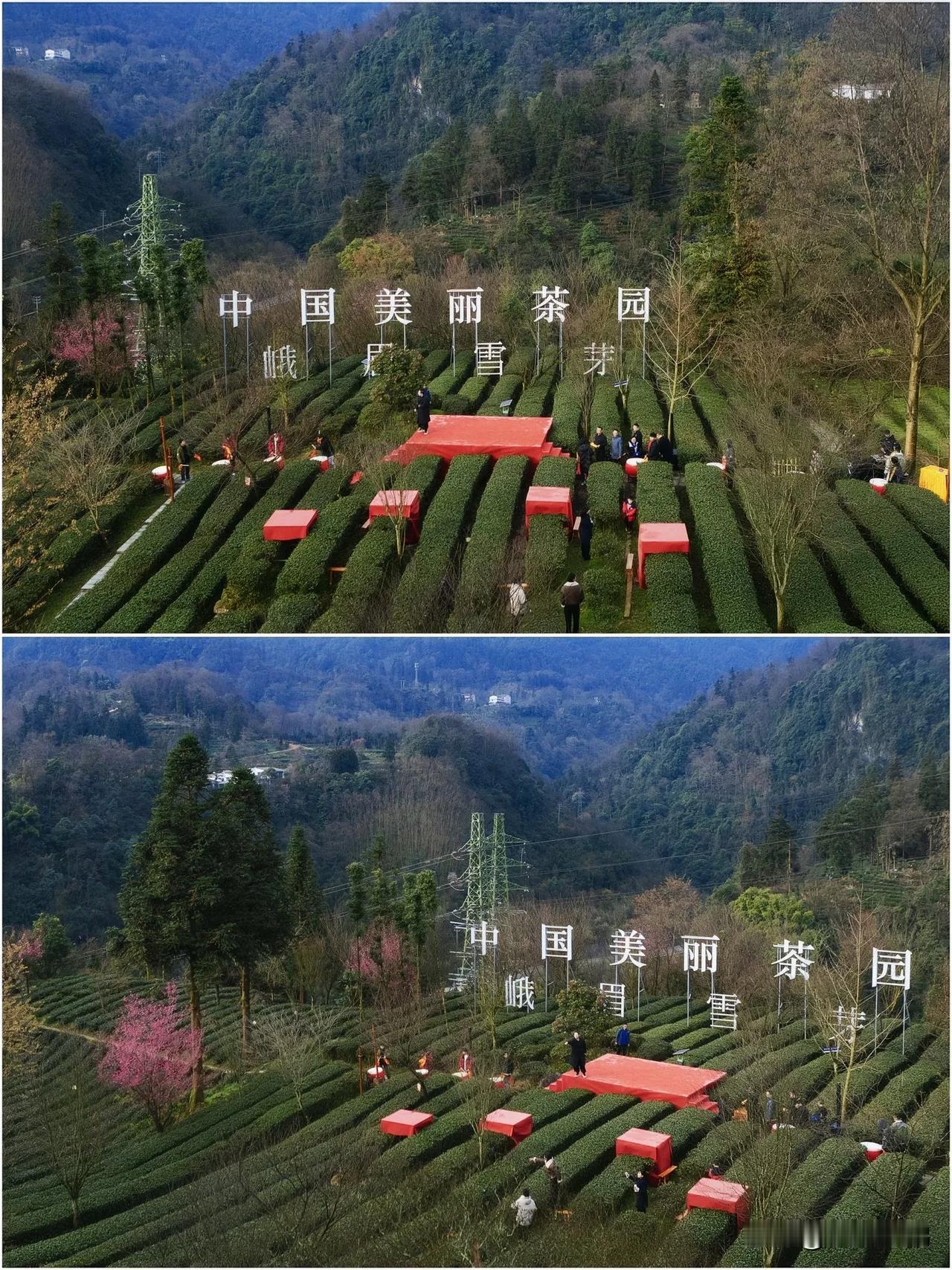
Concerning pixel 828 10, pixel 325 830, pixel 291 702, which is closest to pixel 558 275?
pixel 291 702

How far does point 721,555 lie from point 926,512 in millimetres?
4195

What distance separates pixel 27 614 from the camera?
22766 mm

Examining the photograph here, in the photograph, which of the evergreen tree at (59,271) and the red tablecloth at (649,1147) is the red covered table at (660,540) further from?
the evergreen tree at (59,271)

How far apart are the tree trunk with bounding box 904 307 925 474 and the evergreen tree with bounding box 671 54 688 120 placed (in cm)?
2862

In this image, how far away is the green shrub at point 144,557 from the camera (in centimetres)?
2211

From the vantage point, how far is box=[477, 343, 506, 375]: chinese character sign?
103 feet

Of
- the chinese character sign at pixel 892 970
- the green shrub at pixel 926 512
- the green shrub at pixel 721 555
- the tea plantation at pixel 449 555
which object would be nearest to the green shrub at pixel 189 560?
the tea plantation at pixel 449 555

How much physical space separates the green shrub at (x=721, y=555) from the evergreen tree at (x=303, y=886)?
294 inches

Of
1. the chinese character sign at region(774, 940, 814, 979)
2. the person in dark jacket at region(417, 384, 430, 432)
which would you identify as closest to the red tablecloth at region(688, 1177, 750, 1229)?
the chinese character sign at region(774, 940, 814, 979)

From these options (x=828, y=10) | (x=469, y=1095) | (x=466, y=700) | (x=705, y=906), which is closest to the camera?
(x=469, y=1095)

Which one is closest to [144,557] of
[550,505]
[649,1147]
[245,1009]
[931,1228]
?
[550,505]

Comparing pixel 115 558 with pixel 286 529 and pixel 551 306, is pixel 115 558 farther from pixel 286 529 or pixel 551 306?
pixel 551 306

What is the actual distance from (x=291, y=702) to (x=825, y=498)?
408 inches

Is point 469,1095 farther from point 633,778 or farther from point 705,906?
point 633,778
